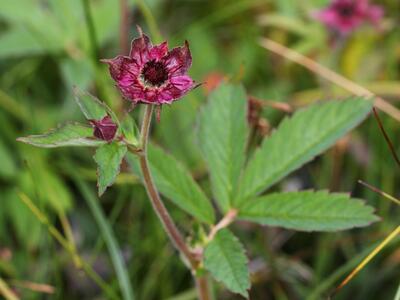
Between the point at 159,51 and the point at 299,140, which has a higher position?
the point at 159,51

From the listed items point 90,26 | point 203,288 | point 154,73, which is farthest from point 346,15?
point 154,73

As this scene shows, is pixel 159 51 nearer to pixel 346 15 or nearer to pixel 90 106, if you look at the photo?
pixel 90 106

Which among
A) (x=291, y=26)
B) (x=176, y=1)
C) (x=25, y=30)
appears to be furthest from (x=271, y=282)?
(x=176, y=1)

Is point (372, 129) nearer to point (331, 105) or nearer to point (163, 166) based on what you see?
point (331, 105)

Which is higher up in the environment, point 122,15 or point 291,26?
point 122,15

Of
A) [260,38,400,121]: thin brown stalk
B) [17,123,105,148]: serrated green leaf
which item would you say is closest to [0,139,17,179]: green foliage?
[260,38,400,121]: thin brown stalk

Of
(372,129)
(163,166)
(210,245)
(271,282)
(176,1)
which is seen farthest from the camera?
(176,1)
